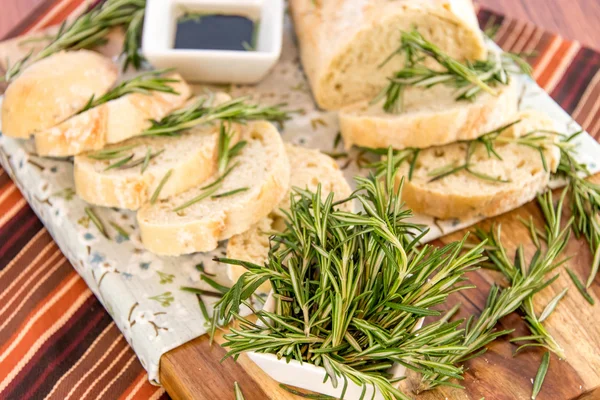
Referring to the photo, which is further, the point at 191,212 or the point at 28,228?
the point at 28,228

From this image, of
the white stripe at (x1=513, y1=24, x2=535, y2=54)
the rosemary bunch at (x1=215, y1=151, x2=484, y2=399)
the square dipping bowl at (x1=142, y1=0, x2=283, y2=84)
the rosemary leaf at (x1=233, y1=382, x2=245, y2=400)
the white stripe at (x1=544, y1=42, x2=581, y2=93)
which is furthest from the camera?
the white stripe at (x1=513, y1=24, x2=535, y2=54)

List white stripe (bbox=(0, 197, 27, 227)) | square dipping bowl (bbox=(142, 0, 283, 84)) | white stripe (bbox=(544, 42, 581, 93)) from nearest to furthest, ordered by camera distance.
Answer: white stripe (bbox=(0, 197, 27, 227)) → square dipping bowl (bbox=(142, 0, 283, 84)) → white stripe (bbox=(544, 42, 581, 93))

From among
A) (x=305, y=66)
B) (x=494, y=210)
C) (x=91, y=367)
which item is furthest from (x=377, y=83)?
(x=91, y=367)

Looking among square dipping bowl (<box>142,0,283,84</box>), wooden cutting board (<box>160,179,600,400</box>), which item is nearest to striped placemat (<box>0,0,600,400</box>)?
wooden cutting board (<box>160,179,600,400</box>)

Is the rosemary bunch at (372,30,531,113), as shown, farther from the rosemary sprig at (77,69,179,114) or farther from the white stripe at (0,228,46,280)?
the white stripe at (0,228,46,280)

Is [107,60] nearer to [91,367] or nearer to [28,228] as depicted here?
[28,228]

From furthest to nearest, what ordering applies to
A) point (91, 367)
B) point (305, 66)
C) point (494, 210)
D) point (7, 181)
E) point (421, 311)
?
1. point (305, 66)
2. point (7, 181)
3. point (494, 210)
4. point (91, 367)
5. point (421, 311)
